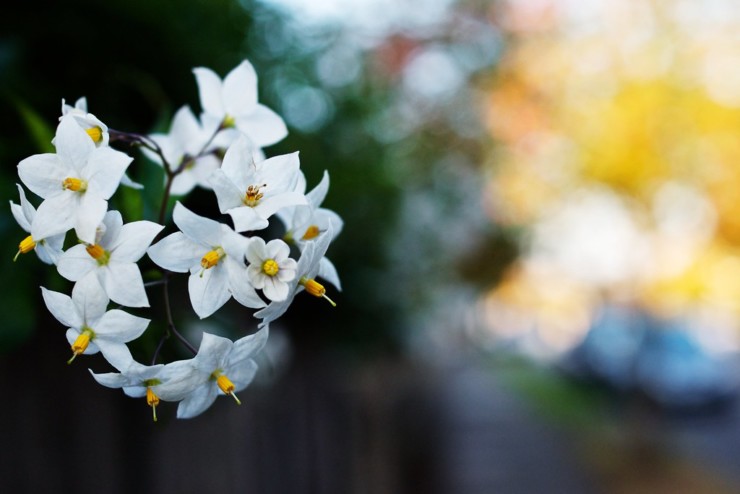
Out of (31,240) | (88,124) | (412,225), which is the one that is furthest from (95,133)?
(412,225)

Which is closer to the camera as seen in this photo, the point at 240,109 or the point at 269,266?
the point at 269,266

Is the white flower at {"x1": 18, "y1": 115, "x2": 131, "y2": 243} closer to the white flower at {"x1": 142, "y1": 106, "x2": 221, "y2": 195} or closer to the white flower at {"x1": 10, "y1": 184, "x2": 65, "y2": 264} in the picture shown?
the white flower at {"x1": 10, "y1": 184, "x2": 65, "y2": 264}

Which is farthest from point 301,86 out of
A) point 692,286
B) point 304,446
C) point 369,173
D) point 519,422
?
point 692,286

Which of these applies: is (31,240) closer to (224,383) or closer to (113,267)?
(113,267)

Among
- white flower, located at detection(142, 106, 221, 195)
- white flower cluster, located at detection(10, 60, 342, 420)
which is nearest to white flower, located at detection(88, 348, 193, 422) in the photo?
white flower cluster, located at detection(10, 60, 342, 420)

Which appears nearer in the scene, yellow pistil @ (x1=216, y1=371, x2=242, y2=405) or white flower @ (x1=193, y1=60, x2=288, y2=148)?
yellow pistil @ (x1=216, y1=371, x2=242, y2=405)

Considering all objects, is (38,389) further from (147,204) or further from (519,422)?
(519,422)
